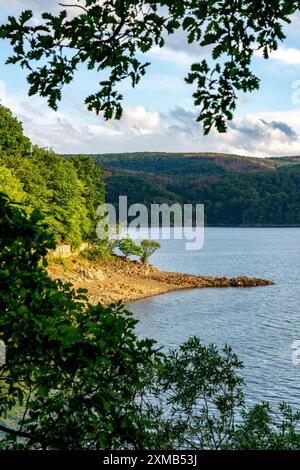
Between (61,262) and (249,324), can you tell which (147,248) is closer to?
(61,262)

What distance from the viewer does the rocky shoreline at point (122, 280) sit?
199ft

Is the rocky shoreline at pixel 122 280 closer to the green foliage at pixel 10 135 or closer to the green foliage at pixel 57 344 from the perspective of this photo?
the green foliage at pixel 10 135

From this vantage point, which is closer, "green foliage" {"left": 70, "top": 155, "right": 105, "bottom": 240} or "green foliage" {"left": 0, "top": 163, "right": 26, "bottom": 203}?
"green foliage" {"left": 0, "top": 163, "right": 26, "bottom": 203}

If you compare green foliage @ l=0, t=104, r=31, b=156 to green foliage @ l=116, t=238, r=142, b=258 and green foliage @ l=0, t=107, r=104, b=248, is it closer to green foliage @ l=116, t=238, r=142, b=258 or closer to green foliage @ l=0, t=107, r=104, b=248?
green foliage @ l=0, t=107, r=104, b=248

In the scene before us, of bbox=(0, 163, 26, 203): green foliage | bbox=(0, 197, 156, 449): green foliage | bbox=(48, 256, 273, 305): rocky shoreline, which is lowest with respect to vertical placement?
bbox=(48, 256, 273, 305): rocky shoreline

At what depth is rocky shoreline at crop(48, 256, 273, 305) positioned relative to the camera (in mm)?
60719

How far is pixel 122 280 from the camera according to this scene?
2692 inches

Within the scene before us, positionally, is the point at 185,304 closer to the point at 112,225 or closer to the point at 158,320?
the point at 158,320

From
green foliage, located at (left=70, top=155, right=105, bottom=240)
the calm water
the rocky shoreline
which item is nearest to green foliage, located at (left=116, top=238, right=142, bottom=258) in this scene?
the rocky shoreline

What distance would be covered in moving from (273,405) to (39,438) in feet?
69.5

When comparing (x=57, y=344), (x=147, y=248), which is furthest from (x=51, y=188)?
(x=57, y=344)

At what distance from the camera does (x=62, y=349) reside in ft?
20.7

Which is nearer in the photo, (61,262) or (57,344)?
(57,344)
